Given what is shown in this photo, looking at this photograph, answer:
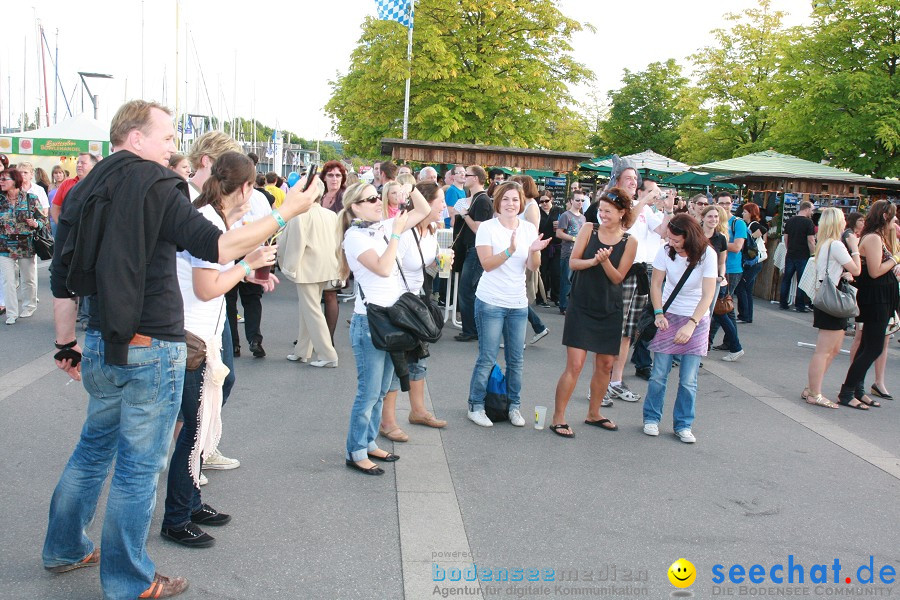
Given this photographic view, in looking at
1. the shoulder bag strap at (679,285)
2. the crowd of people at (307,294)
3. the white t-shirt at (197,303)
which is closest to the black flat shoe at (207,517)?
the crowd of people at (307,294)

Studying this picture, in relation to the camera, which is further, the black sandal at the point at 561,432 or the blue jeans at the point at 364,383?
the black sandal at the point at 561,432

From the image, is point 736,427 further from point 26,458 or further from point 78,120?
point 78,120

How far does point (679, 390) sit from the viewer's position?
593 cm

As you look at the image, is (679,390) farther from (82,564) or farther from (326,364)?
(82,564)

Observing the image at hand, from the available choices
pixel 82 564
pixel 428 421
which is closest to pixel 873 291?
pixel 428 421

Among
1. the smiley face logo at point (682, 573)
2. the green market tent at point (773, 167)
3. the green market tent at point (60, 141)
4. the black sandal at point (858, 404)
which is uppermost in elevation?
the green market tent at point (773, 167)

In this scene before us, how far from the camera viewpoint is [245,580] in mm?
3395

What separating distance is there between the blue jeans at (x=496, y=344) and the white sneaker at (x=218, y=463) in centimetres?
202

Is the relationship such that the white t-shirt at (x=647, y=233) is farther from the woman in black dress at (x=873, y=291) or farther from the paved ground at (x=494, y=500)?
the woman in black dress at (x=873, y=291)

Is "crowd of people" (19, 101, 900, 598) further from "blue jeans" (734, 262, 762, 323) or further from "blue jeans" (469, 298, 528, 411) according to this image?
"blue jeans" (734, 262, 762, 323)

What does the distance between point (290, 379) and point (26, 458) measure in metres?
2.68

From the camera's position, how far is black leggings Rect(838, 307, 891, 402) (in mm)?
7398

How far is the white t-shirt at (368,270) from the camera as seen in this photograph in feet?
15.3

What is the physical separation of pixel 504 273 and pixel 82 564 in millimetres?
3489
